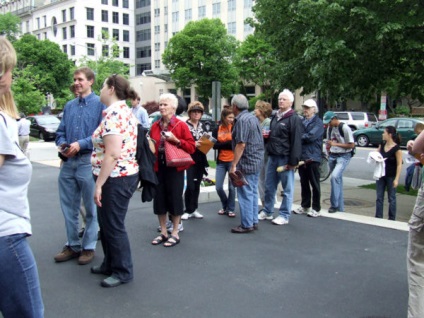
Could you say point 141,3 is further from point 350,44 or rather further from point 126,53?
point 350,44

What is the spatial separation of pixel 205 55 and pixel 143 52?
33.6 m

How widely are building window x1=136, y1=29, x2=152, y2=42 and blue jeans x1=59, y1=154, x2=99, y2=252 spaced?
81.0m

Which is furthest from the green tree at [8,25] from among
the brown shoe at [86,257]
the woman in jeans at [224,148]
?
the brown shoe at [86,257]

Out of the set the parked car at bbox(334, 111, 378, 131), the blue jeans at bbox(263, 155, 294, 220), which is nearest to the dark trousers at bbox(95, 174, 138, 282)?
the blue jeans at bbox(263, 155, 294, 220)

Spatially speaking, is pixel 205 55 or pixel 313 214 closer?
pixel 313 214

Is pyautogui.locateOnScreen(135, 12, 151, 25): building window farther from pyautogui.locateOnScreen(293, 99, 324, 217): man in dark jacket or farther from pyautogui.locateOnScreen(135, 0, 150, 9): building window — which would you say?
pyautogui.locateOnScreen(293, 99, 324, 217): man in dark jacket

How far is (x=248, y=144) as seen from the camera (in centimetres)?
580

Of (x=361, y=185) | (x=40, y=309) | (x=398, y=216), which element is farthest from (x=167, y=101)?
(x=361, y=185)

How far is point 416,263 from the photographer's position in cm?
304

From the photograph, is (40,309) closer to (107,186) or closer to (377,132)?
(107,186)

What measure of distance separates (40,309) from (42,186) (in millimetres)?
7807

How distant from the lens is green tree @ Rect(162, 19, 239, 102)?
51.6m

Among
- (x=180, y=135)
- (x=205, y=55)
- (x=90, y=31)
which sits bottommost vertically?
(x=180, y=135)

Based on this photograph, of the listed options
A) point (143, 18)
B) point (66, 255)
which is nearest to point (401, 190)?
point (66, 255)
